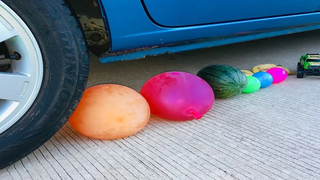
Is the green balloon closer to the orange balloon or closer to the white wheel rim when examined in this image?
the orange balloon

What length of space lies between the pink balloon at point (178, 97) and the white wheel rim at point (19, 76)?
0.52m

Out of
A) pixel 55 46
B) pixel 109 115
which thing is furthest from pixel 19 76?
pixel 109 115

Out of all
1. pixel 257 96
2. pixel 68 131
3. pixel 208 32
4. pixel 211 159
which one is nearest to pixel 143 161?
pixel 211 159

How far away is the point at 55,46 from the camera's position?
3.13ft

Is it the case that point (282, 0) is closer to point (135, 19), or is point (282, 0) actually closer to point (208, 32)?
point (208, 32)

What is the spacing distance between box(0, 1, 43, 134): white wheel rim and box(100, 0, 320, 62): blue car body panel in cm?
32

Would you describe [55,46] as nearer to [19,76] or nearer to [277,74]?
[19,76]

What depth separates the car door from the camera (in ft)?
4.12

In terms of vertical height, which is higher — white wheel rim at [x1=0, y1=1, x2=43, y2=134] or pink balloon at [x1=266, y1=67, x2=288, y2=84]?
white wheel rim at [x1=0, y1=1, x2=43, y2=134]

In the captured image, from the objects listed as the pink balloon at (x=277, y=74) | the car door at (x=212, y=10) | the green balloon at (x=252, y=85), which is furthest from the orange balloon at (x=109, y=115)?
the pink balloon at (x=277, y=74)

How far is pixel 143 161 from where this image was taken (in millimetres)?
1032

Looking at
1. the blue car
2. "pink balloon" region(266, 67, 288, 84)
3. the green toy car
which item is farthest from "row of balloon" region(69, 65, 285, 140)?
the green toy car

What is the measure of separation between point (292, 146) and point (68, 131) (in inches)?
33.7

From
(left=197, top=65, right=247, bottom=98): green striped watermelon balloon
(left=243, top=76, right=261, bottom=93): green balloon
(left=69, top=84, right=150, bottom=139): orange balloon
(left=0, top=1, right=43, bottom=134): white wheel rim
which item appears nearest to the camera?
(left=0, top=1, right=43, bottom=134): white wheel rim
